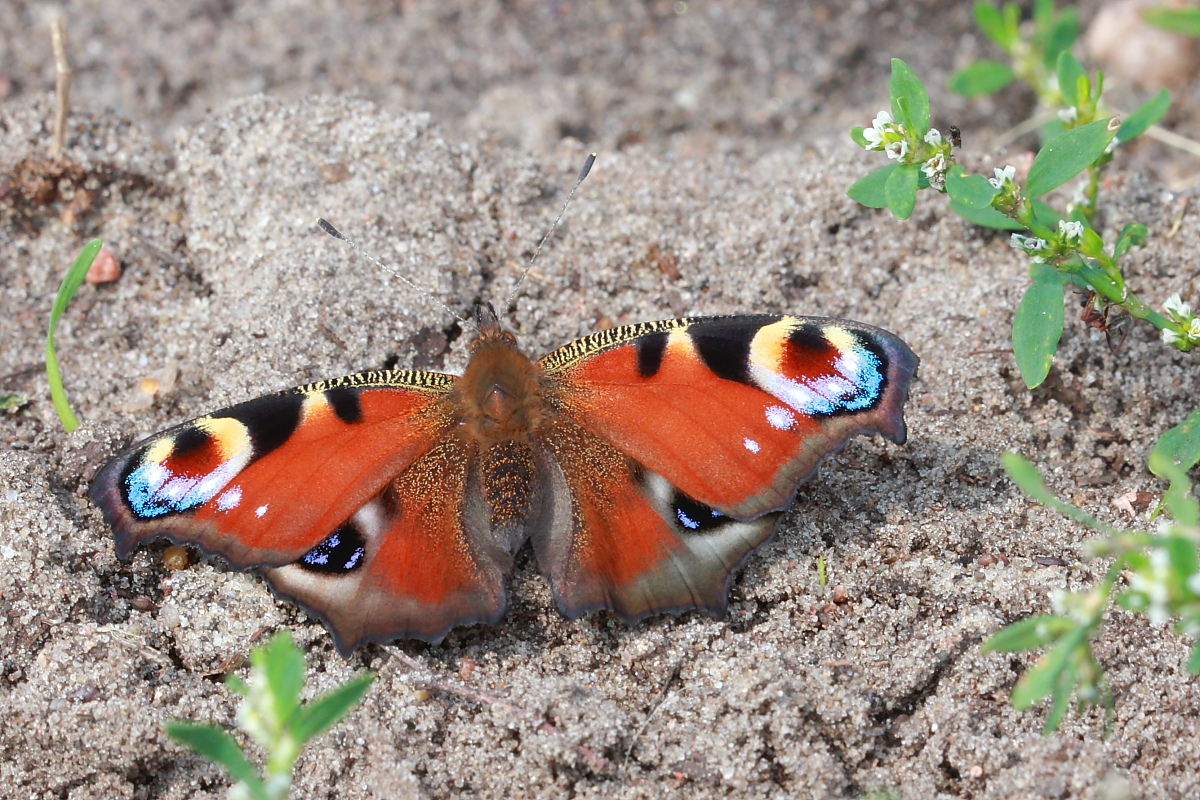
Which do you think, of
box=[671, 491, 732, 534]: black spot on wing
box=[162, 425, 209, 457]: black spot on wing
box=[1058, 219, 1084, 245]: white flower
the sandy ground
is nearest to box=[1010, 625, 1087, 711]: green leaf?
the sandy ground

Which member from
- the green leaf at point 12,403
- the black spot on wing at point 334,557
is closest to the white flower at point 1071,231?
the black spot on wing at point 334,557

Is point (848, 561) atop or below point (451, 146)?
below

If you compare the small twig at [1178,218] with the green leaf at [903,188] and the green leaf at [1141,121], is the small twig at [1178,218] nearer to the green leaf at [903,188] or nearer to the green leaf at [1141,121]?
the green leaf at [1141,121]

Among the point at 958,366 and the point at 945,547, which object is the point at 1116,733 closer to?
the point at 945,547

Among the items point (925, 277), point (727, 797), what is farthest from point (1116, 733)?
point (925, 277)

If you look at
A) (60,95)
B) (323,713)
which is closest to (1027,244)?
(323,713)
